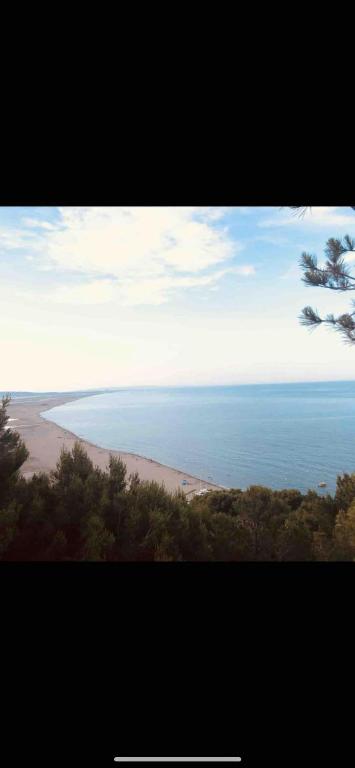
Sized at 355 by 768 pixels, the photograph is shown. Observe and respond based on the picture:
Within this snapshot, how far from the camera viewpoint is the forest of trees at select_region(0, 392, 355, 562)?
66.6 inches

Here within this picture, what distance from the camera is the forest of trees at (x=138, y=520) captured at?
1692 mm

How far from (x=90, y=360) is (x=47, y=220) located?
2793mm

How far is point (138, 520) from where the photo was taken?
1.84 metres

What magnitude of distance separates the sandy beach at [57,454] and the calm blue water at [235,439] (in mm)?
370
